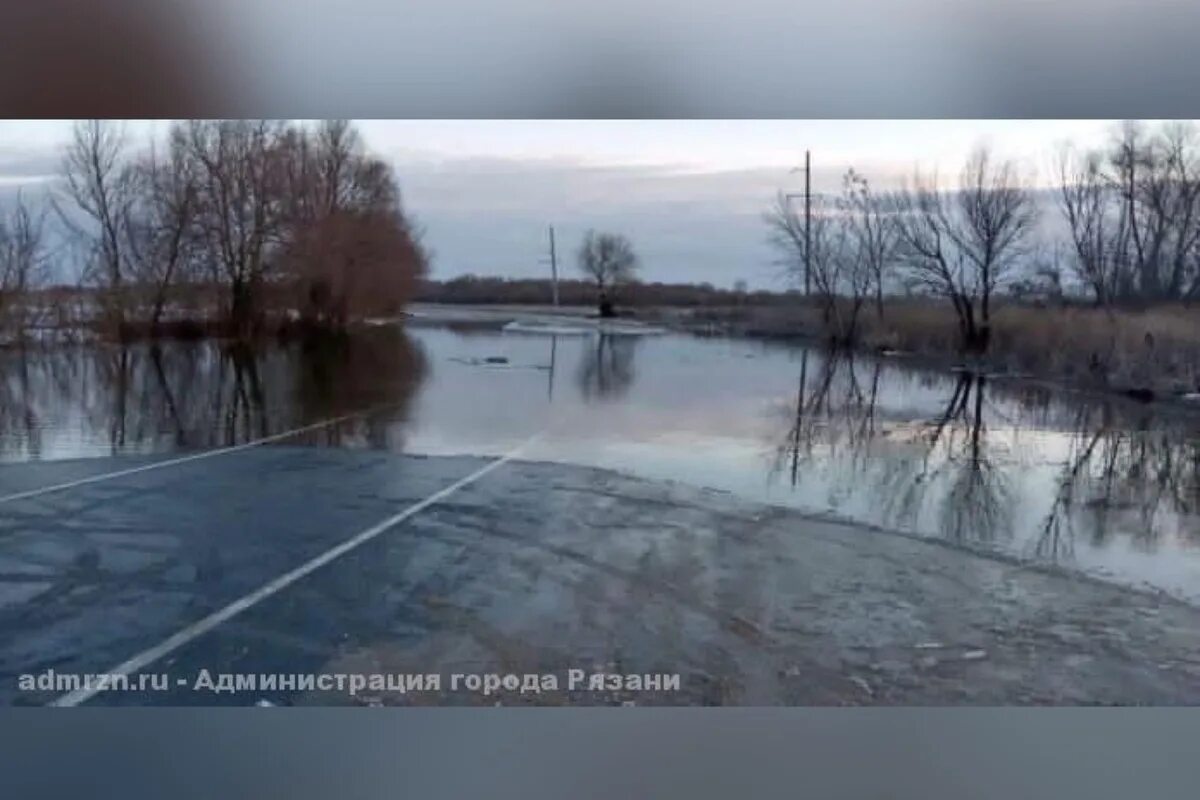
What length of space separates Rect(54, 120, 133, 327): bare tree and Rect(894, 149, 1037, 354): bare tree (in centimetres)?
174

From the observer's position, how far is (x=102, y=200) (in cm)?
249

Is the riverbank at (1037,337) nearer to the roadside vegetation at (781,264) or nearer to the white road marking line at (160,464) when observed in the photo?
the roadside vegetation at (781,264)

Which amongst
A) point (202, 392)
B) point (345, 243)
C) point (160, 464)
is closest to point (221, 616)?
point (160, 464)

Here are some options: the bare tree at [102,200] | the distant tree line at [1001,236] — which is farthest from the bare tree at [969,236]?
the bare tree at [102,200]

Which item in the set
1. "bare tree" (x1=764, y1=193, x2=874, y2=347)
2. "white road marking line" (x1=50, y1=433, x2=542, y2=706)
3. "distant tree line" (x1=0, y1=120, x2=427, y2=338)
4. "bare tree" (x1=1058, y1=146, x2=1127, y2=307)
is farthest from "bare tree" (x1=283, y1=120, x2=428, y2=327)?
"bare tree" (x1=1058, y1=146, x2=1127, y2=307)

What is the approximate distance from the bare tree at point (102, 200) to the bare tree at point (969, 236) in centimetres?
174

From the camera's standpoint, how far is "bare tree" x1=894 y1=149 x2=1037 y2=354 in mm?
2516

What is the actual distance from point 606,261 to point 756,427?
511mm

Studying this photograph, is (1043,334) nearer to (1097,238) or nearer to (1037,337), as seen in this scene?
(1037,337)

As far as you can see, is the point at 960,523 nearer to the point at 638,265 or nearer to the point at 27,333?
the point at 638,265

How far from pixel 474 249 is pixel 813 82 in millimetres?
834

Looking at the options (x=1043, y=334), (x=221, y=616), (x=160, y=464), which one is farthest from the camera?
(x=1043, y=334)

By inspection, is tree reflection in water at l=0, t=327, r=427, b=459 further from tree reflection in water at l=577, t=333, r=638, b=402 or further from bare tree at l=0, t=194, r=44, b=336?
tree reflection in water at l=577, t=333, r=638, b=402

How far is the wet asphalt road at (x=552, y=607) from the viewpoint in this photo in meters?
2.40
